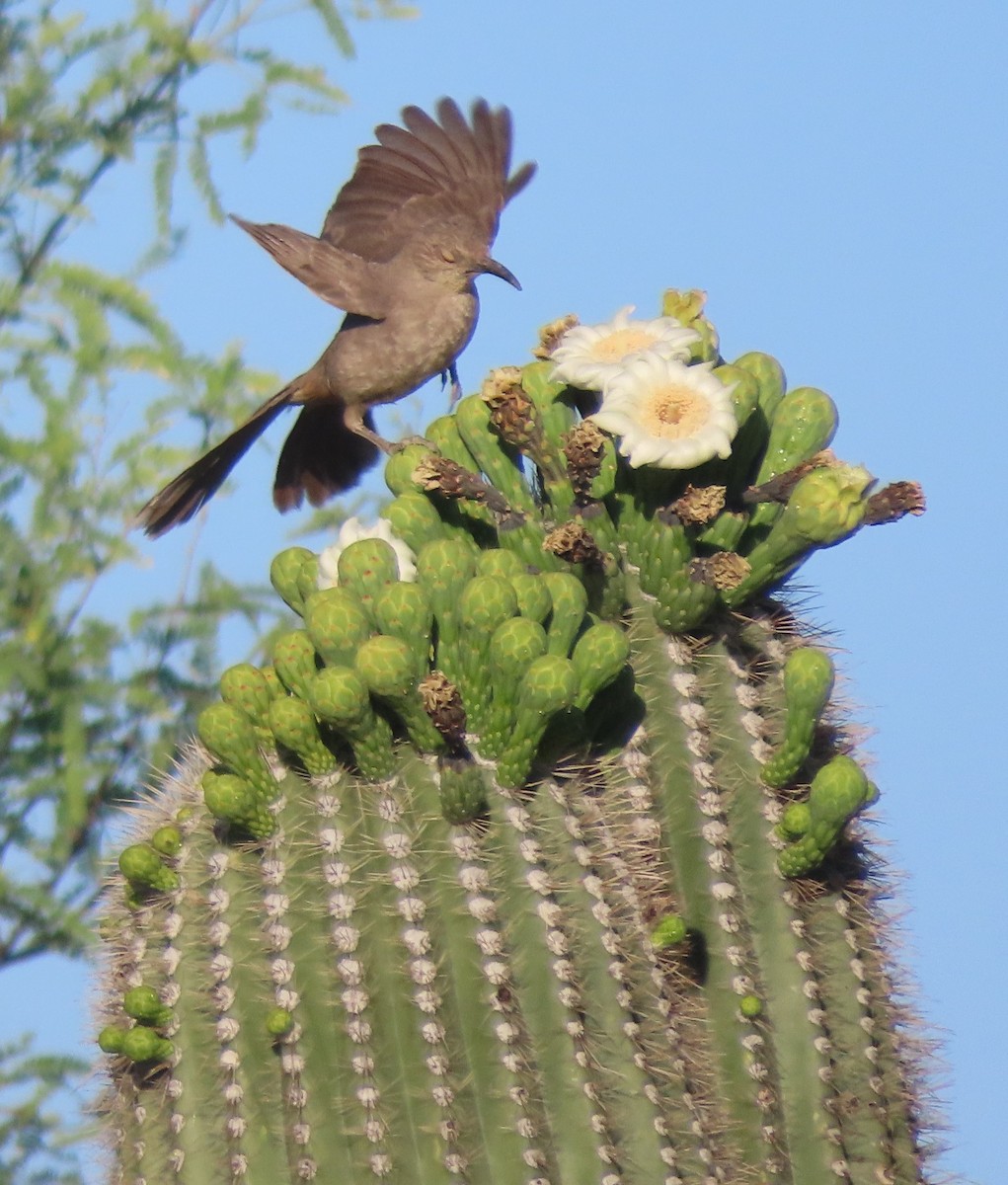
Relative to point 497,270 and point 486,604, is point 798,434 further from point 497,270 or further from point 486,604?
point 497,270

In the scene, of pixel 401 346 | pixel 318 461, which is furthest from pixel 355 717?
pixel 318 461

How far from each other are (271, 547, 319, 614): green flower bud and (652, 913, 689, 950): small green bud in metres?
0.69

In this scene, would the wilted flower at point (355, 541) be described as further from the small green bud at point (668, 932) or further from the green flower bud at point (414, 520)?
the small green bud at point (668, 932)

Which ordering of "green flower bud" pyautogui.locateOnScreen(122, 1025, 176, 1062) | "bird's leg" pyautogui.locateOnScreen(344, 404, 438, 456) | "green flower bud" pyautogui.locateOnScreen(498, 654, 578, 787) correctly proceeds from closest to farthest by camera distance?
1. "green flower bud" pyautogui.locateOnScreen(498, 654, 578, 787)
2. "green flower bud" pyautogui.locateOnScreen(122, 1025, 176, 1062)
3. "bird's leg" pyautogui.locateOnScreen(344, 404, 438, 456)

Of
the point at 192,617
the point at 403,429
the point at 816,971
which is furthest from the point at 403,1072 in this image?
the point at 192,617

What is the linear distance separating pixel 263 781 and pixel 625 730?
1.51 feet

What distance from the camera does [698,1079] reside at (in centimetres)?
209

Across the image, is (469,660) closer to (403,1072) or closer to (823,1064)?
(403,1072)

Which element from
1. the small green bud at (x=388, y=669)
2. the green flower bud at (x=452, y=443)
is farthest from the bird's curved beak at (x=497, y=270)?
the small green bud at (x=388, y=669)

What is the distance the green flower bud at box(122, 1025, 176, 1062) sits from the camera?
6.72ft

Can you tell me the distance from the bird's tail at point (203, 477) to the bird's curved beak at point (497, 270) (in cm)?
47

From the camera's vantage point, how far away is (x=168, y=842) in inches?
84.3

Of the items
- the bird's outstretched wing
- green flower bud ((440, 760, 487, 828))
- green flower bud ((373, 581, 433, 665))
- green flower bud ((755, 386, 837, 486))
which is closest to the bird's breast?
the bird's outstretched wing

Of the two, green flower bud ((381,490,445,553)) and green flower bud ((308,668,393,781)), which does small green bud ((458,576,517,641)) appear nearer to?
green flower bud ((308,668,393,781))
